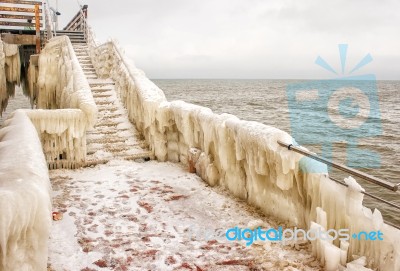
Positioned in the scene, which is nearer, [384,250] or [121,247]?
[384,250]

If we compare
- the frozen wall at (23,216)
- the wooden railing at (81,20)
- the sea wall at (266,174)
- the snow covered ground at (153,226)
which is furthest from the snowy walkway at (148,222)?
the wooden railing at (81,20)

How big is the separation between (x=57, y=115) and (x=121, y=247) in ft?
15.3

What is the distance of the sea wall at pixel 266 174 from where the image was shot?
4.52 metres

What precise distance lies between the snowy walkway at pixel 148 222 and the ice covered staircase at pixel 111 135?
2.7 inches

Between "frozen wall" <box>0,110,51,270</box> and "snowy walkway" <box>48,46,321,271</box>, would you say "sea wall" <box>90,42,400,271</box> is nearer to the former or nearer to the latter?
"snowy walkway" <box>48,46,321,271</box>

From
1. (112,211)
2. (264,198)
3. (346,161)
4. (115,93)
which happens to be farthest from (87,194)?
(346,161)

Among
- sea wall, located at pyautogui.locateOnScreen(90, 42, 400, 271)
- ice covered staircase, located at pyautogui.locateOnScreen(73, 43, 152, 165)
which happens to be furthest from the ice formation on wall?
→ sea wall, located at pyautogui.locateOnScreen(90, 42, 400, 271)

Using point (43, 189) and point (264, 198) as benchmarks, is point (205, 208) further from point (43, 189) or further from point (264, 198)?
point (43, 189)

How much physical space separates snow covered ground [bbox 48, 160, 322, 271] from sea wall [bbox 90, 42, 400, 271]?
1.13 feet

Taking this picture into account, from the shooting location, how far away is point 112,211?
6801 millimetres

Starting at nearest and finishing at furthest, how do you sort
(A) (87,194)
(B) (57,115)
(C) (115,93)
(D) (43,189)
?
1. (D) (43,189)
2. (A) (87,194)
3. (B) (57,115)
4. (C) (115,93)

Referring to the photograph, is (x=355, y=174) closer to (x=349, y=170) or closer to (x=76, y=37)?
(x=349, y=170)

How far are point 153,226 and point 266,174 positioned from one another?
2.23 m

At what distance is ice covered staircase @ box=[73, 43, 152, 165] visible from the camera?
10.1 meters
